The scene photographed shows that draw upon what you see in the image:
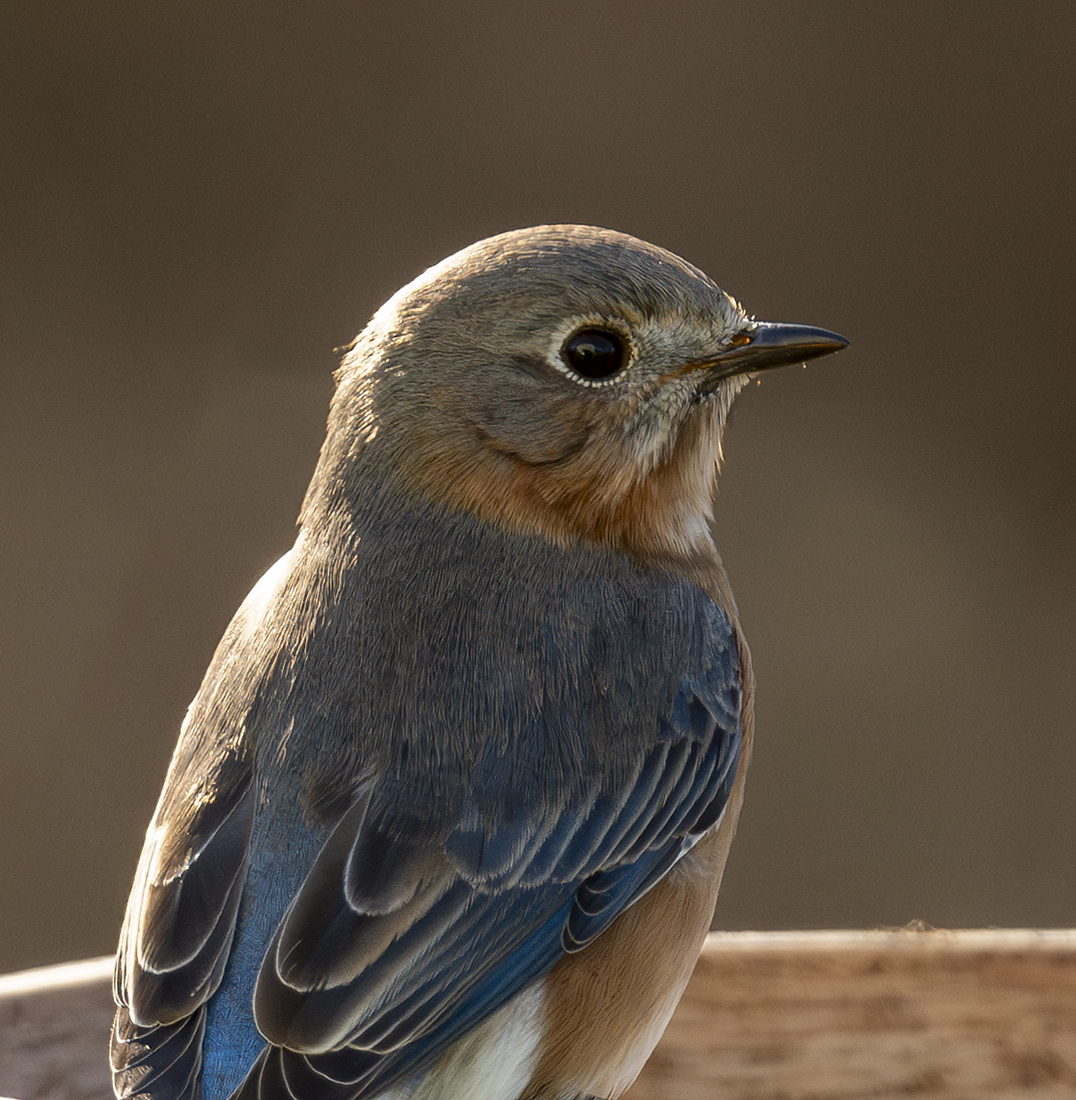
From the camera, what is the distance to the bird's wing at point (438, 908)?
2.78 meters

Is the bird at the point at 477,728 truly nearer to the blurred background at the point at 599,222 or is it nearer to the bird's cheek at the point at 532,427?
the bird's cheek at the point at 532,427

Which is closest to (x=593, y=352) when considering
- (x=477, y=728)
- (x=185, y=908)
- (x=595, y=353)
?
(x=595, y=353)

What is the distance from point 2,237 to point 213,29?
3.99ft

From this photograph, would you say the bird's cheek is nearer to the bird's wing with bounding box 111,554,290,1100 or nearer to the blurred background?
the bird's wing with bounding box 111,554,290,1100

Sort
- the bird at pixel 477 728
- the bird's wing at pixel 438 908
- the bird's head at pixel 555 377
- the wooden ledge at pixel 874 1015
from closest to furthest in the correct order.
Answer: the bird's wing at pixel 438 908
the bird at pixel 477 728
the bird's head at pixel 555 377
the wooden ledge at pixel 874 1015

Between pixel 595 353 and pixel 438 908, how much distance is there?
1163mm

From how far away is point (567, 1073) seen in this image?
314 centimetres

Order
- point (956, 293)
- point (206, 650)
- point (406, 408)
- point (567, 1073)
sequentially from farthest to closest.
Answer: point (956, 293) → point (206, 650) → point (406, 408) → point (567, 1073)

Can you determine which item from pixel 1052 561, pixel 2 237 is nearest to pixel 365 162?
pixel 2 237

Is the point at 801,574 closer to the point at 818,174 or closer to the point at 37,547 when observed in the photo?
the point at 818,174

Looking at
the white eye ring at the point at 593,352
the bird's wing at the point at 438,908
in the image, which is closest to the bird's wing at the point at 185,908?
the bird's wing at the point at 438,908

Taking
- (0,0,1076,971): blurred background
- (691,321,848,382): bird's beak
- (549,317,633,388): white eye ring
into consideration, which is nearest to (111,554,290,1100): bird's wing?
(549,317,633,388): white eye ring

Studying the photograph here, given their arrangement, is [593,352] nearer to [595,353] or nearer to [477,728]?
[595,353]

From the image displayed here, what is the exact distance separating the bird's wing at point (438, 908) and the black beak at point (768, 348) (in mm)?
754
